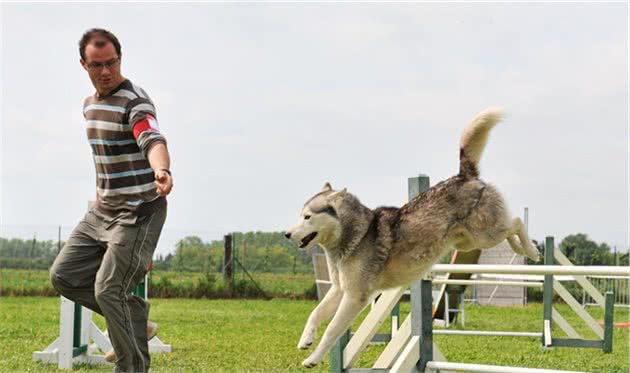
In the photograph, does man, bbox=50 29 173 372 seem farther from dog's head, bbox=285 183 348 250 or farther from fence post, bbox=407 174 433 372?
fence post, bbox=407 174 433 372

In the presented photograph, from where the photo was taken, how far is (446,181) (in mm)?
5867

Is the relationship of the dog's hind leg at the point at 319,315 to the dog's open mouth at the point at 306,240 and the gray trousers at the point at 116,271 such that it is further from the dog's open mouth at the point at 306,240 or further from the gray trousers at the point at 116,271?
the gray trousers at the point at 116,271

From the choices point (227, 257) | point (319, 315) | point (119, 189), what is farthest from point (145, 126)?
point (227, 257)

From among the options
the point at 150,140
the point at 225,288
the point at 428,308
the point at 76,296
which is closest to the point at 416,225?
the point at 428,308

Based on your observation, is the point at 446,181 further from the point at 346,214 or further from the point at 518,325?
the point at 518,325

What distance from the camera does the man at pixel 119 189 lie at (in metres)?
4.82

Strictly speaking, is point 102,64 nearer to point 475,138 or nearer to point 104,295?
point 104,295

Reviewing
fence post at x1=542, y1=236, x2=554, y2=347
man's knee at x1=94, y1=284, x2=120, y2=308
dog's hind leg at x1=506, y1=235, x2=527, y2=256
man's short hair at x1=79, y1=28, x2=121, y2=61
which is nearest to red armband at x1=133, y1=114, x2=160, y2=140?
man's short hair at x1=79, y1=28, x2=121, y2=61

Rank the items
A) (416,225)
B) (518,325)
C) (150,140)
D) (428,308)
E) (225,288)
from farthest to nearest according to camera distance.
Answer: (225,288) < (518,325) < (428,308) < (416,225) < (150,140)

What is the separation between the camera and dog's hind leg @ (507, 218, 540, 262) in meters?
5.93

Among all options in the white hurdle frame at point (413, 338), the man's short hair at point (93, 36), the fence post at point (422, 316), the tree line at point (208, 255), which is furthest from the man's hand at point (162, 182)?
the tree line at point (208, 255)

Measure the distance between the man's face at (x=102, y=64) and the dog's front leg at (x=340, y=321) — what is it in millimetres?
2003

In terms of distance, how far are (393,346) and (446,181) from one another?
143 cm

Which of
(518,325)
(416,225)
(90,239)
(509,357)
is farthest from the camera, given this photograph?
(518,325)
